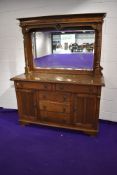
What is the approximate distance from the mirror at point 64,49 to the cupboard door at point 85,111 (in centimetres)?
58

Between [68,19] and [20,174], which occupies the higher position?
[68,19]

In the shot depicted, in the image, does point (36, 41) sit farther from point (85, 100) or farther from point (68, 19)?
point (85, 100)

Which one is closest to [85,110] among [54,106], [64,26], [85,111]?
[85,111]

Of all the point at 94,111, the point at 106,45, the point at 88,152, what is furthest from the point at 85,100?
the point at 106,45

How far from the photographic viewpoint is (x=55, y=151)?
2283mm

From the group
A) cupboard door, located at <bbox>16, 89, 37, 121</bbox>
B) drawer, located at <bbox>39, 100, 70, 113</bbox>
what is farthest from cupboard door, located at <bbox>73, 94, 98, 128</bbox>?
cupboard door, located at <bbox>16, 89, 37, 121</bbox>

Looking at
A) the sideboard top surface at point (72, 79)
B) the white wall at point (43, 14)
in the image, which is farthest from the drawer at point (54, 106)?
the white wall at point (43, 14)

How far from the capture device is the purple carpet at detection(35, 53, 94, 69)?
269 cm

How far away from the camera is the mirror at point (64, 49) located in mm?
2641

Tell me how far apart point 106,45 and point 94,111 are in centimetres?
107

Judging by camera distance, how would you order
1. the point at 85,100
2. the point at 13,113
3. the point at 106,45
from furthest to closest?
the point at 13,113, the point at 106,45, the point at 85,100

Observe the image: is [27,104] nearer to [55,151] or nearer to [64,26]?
[55,151]

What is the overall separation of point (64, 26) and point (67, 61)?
1.87 feet

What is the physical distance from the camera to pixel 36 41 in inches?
113
